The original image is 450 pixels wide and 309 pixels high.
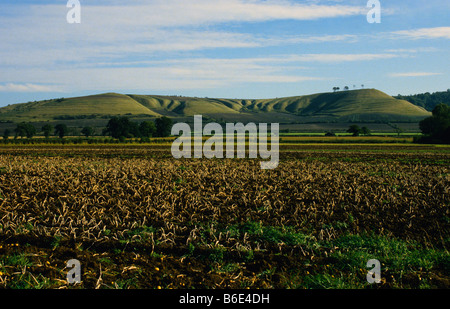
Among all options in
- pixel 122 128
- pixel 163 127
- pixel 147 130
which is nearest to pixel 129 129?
pixel 122 128

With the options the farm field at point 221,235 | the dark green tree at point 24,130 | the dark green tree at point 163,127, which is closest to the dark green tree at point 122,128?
the dark green tree at point 163,127

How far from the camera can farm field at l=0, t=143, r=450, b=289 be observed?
8070 millimetres

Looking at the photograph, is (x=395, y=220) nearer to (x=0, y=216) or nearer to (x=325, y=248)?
(x=325, y=248)

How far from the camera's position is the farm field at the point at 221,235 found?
8070 mm

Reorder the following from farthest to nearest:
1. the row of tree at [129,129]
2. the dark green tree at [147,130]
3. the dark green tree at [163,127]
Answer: the dark green tree at [163,127]
the dark green tree at [147,130]
the row of tree at [129,129]

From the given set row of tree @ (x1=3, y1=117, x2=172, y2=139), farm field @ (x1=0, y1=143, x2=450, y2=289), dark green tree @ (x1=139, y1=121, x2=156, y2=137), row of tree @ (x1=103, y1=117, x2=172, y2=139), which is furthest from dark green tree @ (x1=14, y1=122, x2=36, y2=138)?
farm field @ (x1=0, y1=143, x2=450, y2=289)

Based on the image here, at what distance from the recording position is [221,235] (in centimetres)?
1048

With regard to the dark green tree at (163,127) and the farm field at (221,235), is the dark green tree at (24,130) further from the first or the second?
the farm field at (221,235)

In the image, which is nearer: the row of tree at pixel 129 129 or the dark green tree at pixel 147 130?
the row of tree at pixel 129 129

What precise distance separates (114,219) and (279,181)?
9.63 m

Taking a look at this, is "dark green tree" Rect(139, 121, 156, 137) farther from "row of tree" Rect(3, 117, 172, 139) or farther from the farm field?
the farm field

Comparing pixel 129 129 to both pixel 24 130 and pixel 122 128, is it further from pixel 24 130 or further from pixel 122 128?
pixel 24 130
